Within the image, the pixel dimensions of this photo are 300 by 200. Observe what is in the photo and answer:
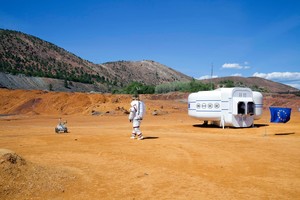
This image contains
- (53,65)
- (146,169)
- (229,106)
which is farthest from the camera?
(53,65)

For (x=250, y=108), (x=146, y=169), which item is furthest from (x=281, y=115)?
(x=146, y=169)

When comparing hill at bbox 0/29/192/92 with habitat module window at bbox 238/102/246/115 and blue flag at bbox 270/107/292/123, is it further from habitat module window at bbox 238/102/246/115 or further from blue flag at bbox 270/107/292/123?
blue flag at bbox 270/107/292/123

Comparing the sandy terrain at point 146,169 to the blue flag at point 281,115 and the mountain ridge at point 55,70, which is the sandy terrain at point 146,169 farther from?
the mountain ridge at point 55,70

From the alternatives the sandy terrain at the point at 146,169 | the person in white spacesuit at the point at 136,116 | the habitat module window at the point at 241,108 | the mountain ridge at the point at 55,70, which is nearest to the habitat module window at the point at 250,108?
the habitat module window at the point at 241,108

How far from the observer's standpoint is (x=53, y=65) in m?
101

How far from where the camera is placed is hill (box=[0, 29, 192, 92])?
88.1m

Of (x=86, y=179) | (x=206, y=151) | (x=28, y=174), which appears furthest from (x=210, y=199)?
(x=206, y=151)

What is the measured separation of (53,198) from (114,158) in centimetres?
365

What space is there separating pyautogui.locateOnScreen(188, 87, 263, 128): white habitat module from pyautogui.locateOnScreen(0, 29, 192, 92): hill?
6013 centimetres

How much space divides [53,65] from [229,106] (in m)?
89.0

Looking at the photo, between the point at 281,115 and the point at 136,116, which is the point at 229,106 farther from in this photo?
the point at 136,116

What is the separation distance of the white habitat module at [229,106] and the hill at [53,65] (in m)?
60.1

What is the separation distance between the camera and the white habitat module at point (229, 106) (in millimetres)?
20219

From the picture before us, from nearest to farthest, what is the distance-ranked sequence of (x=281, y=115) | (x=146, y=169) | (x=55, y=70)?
1. (x=146, y=169)
2. (x=281, y=115)
3. (x=55, y=70)
